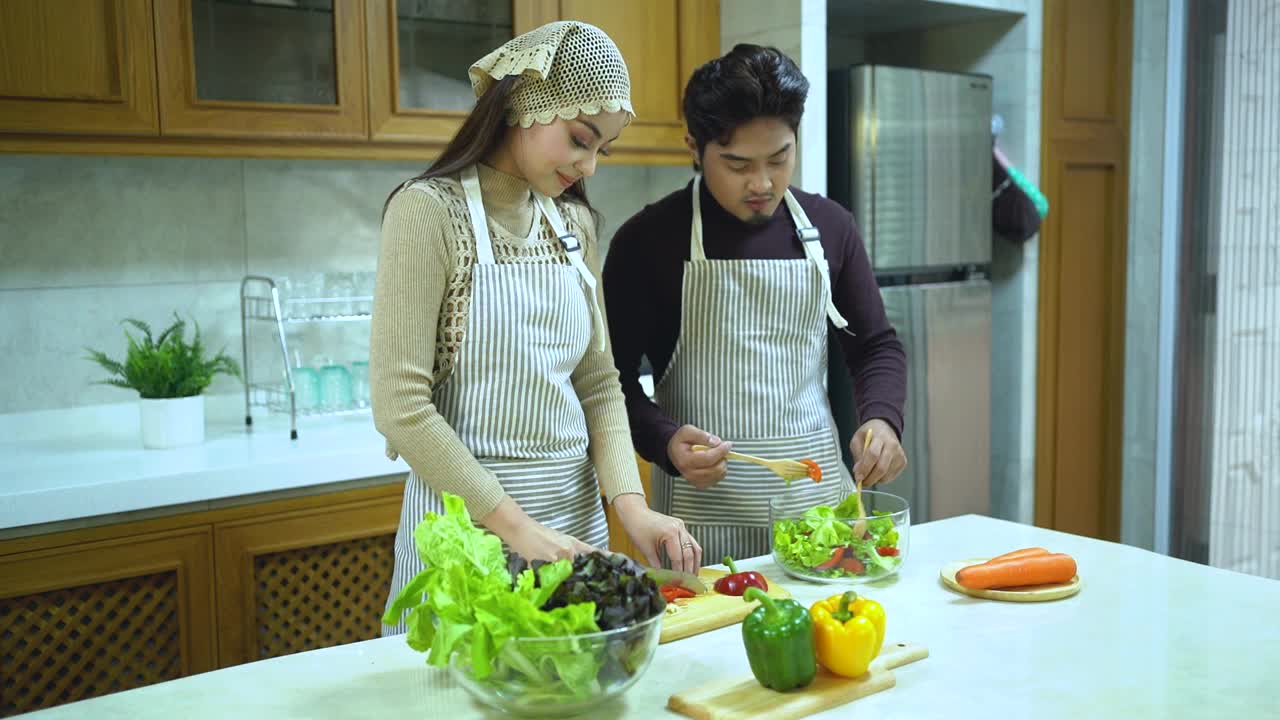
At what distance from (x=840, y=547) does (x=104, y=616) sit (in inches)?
60.2

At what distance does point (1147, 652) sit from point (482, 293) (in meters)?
0.99

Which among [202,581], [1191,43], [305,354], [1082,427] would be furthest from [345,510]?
[1191,43]

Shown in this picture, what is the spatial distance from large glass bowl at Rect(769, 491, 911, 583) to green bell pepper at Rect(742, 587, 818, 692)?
37 centimetres

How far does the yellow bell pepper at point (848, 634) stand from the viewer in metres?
1.29

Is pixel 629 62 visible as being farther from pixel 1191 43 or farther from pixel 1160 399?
pixel 1160 399

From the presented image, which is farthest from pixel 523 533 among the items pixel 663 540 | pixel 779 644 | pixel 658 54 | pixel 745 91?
pixel 658 54

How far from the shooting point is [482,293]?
169 cm

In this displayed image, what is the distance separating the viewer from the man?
2.07m

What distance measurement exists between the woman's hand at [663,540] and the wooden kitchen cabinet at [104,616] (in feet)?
3.81

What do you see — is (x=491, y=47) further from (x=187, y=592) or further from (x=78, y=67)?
(x=187, y=592)

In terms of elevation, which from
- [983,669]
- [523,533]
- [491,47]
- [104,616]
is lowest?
[104,616]

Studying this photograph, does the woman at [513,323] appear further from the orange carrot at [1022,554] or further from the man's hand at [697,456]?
the orange carrot at [1022,554]

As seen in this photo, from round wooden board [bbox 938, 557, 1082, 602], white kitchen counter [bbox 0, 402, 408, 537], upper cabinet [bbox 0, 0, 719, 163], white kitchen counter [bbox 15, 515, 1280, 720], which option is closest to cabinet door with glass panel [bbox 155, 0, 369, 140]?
upper cabinet [bbox 0, 0, 719, 163]

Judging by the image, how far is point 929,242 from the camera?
3416 millimetres
